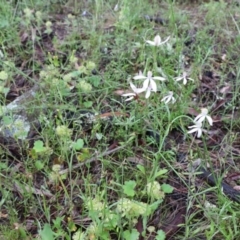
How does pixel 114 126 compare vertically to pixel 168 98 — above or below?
below

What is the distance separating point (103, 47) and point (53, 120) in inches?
24.8

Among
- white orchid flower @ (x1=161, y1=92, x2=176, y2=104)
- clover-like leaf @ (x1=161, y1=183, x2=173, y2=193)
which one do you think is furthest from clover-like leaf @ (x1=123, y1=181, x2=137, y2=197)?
white orchid flower @ (x1=161, y1=92, x2=176, y2=104)

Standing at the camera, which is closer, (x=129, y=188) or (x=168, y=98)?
(x=129, y=188)

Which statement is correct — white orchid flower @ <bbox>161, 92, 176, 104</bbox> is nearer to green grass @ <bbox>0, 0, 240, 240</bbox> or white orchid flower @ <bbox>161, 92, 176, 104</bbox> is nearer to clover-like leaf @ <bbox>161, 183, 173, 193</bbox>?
green grass @ <bbox>0, 0, 240, 240</bbox>

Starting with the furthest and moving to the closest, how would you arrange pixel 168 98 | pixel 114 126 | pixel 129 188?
pixel 114 126 → pixel 168 98 → pixel 129 188

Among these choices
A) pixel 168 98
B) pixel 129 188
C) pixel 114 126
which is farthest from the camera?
pixel 114 126

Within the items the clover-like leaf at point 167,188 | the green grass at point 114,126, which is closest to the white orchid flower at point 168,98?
the green grass at point 114,126

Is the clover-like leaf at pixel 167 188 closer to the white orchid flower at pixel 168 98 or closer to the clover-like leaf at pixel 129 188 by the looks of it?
the clover-like leaf at pixel 129 188

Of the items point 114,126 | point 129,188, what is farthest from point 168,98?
point 129,188

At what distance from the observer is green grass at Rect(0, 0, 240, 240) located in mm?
1659

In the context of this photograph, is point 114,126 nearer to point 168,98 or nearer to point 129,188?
point 168,98

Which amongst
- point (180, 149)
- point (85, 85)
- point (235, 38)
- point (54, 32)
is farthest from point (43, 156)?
point (235, 38)

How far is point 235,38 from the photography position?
8.40 ft

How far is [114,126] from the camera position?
2025 mm
